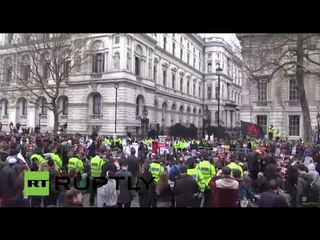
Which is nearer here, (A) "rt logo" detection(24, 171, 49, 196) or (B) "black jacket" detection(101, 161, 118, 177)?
(A) "rt logo" detection(24, 171, 49, 196)

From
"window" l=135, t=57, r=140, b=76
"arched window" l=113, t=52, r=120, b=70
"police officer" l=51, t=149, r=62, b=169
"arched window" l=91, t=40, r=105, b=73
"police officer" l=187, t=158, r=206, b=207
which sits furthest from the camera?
"window" l=135, t=57, r=140, b=76

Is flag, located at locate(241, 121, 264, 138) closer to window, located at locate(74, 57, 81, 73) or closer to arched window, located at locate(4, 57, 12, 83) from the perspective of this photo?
window, located at locate(74, 57, 81, 73)

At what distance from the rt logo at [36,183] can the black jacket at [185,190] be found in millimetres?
2737

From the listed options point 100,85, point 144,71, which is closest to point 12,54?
point 100,85

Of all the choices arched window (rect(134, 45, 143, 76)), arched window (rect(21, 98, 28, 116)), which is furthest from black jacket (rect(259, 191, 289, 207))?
arched window (rect(21, 98, 28, 116))

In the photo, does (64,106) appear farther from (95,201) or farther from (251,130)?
(251,130)

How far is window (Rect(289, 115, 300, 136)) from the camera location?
11109 millimetres

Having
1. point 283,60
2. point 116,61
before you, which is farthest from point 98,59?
point 283,60

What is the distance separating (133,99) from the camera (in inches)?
404

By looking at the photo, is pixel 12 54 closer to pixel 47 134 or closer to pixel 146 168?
pixel 47 134

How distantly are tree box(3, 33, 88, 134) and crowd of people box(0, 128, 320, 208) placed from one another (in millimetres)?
1323

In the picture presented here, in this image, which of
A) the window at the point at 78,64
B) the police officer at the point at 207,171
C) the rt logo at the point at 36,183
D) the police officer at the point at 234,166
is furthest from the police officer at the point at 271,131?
the window at the point at 78,64

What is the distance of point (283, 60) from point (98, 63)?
6.35 meters

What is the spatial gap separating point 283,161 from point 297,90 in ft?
9.44
